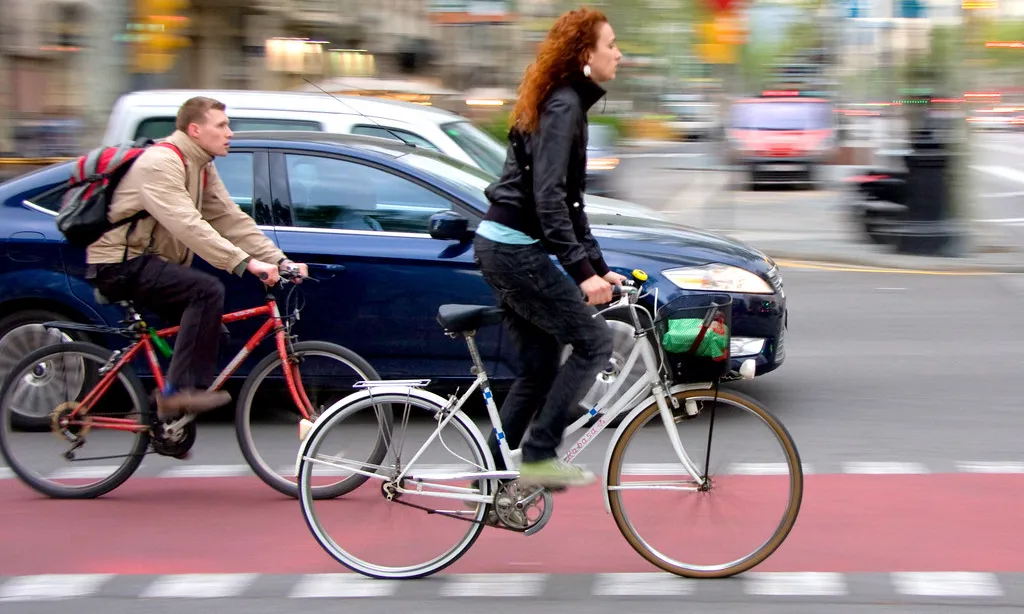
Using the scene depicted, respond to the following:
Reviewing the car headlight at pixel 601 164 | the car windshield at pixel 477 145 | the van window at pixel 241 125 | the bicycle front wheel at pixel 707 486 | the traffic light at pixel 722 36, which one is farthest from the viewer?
the car headlight at pixel 601 164

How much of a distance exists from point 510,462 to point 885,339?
17.7ft

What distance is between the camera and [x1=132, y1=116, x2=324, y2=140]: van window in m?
9.20

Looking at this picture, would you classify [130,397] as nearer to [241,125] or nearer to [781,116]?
[241,125]

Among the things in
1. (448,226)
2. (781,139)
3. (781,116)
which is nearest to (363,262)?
(448,226)

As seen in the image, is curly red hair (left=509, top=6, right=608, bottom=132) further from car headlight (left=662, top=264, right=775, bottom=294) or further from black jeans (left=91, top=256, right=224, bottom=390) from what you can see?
car headlight (left=662, top=264, right=775, bottom=294)

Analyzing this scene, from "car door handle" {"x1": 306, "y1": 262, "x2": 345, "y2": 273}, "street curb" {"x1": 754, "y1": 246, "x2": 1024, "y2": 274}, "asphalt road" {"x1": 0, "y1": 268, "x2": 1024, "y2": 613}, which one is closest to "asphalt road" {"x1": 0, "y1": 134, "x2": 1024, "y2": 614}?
"asphalt road" {"x1": 0, "y1": 268, "x2": 1024, "y2": 613}

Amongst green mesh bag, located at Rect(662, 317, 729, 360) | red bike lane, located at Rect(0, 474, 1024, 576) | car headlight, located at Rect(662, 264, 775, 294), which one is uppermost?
green mesh bag, located at Rect(662, 317, 729, 360)

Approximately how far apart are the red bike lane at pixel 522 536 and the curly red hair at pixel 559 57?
1.43 m

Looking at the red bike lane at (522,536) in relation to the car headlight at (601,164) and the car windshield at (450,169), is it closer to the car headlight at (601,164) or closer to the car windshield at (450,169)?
the car windshield at (450,169)

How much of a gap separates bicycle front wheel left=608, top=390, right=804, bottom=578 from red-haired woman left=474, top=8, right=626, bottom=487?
20 centimetres

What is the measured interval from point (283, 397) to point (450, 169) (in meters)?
1.97

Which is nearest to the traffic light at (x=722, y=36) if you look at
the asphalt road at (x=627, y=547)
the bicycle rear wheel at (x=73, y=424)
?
the asphalt road at (x=627, y=547)

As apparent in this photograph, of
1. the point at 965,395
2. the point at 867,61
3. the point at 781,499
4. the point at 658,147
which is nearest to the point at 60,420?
the point at 781,499

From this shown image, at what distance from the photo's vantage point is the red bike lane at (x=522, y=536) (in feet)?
16.1
